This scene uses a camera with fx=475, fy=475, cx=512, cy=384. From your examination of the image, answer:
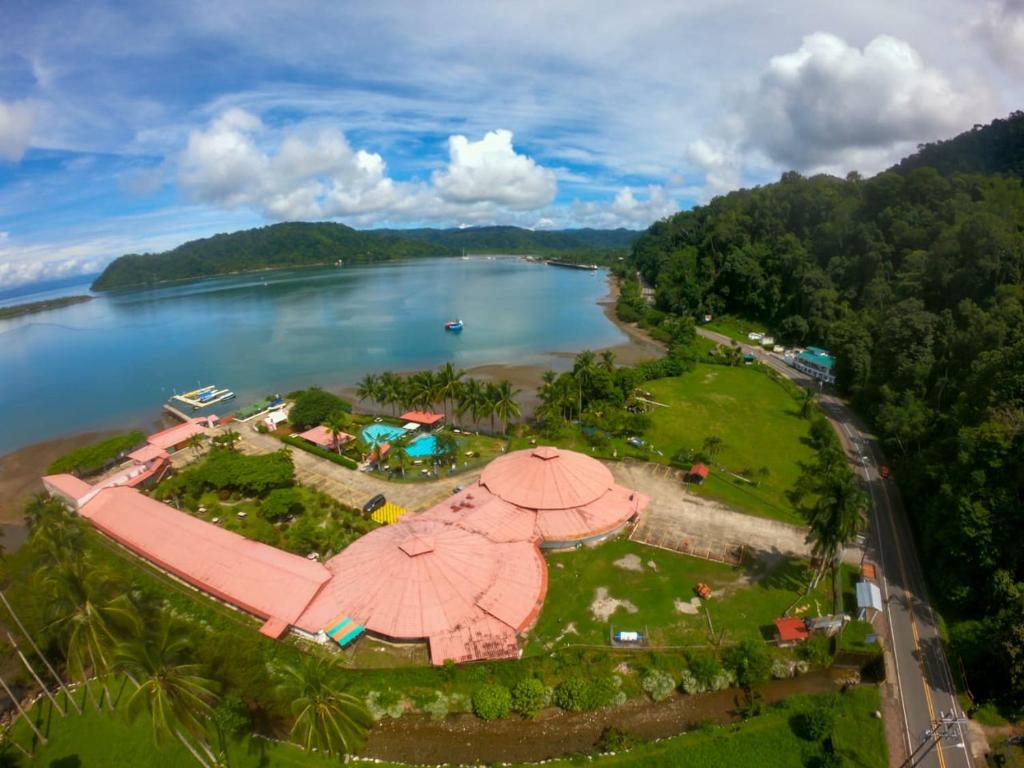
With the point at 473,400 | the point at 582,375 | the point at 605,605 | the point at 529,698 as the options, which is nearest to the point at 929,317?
the point at 582,375

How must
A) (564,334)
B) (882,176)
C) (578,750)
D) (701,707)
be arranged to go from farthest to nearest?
(564,334), (882,176), (701,707), (578,750)

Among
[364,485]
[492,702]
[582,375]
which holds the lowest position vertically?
[492,702]

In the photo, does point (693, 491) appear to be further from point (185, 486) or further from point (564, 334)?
point (564, 334)

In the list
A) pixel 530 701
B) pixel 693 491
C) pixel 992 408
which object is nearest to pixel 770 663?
pixel 530 701

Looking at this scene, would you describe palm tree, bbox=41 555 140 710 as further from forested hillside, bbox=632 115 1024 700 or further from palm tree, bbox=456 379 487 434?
forested hillside, bbox=632 115 1024 700

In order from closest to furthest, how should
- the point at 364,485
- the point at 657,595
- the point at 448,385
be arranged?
1. the point at 657,595
2. the point at 364,485
3. the point at 448,385

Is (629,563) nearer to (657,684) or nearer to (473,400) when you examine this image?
(657,684)

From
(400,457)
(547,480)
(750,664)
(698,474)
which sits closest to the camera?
(750,664)
